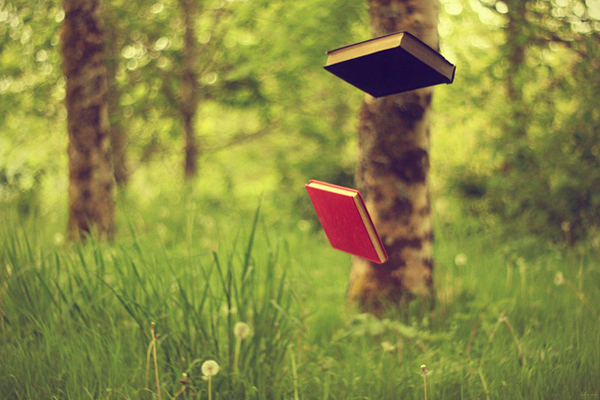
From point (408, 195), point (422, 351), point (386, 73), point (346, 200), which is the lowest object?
point (422, 351)

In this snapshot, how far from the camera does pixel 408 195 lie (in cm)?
257

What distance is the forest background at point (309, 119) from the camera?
3.63m

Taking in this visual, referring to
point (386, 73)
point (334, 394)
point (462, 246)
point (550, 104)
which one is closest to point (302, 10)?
point (550, 104)

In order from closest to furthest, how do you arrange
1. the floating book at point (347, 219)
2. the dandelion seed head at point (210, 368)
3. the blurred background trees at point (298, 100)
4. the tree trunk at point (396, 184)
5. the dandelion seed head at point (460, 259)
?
the floating book at point (347, 219)
the dandelion seed head at point (210, 368)
the tree trunk at point (396, 184)
the dandelion seed head at point (460, 259)
the blurred background trees at point (298, 100)

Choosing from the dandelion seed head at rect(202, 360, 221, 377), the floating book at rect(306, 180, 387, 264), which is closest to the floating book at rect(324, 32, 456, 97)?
the floating book at rect(306, 180, 387, 264)

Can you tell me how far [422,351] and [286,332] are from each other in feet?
2.71

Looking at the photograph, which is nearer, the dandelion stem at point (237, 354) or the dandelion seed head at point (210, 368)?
the dandelion seed head at point (210, 368)

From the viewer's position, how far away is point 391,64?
1.34m

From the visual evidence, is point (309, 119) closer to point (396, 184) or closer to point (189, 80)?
point (189, 80)

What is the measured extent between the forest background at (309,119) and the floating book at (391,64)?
1461mm

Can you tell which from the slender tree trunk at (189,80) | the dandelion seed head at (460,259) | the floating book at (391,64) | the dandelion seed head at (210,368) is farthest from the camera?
the slender tree trunk at (189,80)

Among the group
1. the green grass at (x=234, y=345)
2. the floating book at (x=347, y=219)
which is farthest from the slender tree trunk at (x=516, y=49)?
the floating book at (x=347, y=219)

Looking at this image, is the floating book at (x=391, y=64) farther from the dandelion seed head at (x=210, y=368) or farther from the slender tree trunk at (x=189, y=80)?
the slender tree trunk at (x=189, y=80)

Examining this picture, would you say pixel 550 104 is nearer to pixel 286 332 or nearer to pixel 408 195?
pixel 408 195
